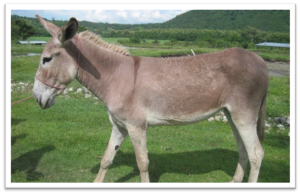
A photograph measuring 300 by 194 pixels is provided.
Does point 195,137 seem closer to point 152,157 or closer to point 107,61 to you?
point 152,157

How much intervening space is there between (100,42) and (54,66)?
1.02 meters

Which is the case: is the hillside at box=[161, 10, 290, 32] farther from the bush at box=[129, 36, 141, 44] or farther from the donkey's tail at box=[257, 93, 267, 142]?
the donkey's tail at box=[257, 93, 267, 142]

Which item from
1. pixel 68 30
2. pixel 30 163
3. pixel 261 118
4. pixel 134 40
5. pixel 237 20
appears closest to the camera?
pixel 68 30

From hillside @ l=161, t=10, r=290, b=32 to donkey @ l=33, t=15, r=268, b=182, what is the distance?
57478 millimetres

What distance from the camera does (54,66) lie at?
405 centimetres

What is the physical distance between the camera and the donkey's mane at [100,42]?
176 inches

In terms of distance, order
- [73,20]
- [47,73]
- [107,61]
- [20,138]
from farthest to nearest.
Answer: [20,138] < [107,61] < [47,73] < [73,20]

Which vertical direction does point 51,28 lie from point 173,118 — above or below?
above

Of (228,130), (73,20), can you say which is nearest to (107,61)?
(73,20)

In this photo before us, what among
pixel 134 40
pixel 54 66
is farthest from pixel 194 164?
pixel 134 40

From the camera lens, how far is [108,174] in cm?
560

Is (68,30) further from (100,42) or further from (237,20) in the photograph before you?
(237,20)

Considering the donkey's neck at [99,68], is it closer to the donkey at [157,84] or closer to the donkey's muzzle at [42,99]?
the donkey at [157,84]

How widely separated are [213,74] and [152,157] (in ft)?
10.5
